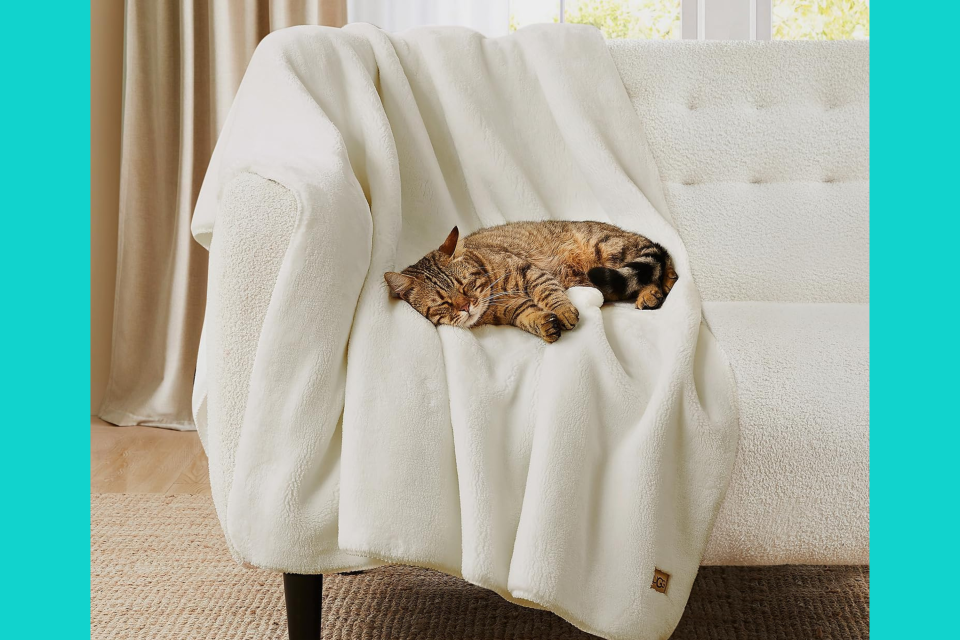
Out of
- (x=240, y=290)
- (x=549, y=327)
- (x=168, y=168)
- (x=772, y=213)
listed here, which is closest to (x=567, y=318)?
(x=549, y=327)

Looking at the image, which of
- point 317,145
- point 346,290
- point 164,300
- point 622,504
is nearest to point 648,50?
point 317,145

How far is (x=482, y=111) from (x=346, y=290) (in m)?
0.73

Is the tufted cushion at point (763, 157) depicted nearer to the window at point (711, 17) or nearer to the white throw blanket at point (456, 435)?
the white throw blanket at point (456, 435)

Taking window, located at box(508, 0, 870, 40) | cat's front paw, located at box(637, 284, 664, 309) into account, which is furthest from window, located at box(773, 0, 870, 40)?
cat's front paw, located at box(637, 284, 664, 309)

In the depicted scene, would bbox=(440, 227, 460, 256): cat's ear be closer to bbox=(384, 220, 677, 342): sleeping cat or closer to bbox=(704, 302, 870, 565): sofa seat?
bbox=(384, 220, 677, 342): sleeping cat

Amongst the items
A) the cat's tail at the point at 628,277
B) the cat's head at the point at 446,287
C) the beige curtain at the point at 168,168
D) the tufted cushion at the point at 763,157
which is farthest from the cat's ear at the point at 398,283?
the beige curtain at the point at 168,168

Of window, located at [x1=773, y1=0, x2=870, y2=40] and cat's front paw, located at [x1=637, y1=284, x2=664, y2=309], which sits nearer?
cat's front paw, located at [x1=637, y1=284, x2=664, y2=309]

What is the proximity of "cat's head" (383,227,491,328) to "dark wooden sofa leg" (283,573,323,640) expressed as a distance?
0.43 meters

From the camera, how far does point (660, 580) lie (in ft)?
3.18

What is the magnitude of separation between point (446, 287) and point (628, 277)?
36 centimetres

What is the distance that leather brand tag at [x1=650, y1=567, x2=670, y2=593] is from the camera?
963mm

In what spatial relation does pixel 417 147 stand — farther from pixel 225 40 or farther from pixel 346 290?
pixel 225 40

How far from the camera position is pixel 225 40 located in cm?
237

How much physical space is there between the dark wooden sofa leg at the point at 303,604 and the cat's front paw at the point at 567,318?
53 centimetres
